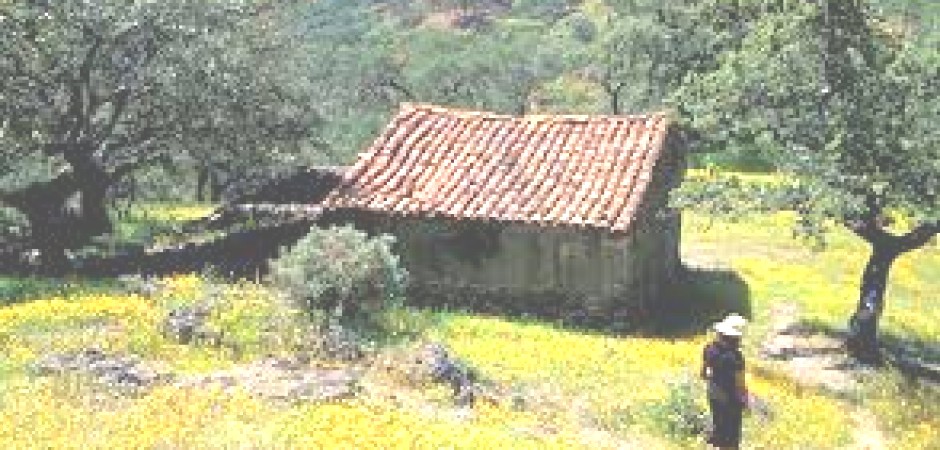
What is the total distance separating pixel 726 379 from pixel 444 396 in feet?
16.7

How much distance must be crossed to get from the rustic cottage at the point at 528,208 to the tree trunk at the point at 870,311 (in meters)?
5.56

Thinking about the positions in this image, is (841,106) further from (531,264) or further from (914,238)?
(531,264)

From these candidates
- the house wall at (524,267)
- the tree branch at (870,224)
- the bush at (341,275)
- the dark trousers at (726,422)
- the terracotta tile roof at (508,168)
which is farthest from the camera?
the terracotta tile roof at (508,168)

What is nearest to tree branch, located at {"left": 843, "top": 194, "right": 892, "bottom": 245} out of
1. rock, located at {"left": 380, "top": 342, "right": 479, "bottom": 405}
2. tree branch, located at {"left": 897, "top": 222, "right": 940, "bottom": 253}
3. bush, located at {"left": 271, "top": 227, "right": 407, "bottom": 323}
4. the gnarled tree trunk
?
the gnarled tree trunk

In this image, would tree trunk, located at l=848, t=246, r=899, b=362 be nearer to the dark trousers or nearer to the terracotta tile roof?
the terracotta tile roof

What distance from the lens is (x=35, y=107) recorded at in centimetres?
3381

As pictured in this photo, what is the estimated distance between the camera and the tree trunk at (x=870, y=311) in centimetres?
3266

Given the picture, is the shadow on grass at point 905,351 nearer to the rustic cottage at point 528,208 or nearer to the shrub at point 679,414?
the rustic cottage at point 528,208

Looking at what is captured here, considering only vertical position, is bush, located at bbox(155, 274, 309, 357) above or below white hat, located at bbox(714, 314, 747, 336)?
below

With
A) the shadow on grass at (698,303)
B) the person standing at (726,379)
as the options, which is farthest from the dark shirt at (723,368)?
the shadow on grass at (698,303)

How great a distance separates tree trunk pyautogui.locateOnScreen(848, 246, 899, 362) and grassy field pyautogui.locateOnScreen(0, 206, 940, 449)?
0.95m

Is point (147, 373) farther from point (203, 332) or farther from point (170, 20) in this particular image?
point (170, 20)

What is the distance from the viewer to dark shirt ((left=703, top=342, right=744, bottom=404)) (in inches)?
790

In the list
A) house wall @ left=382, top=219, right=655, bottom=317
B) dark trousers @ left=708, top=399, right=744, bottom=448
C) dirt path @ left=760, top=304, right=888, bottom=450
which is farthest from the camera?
house wall @ left=382, top=219, right=655, bottom=317
